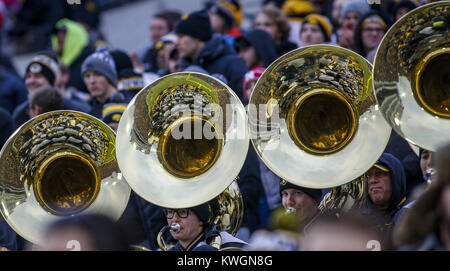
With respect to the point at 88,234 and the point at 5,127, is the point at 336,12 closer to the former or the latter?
the point at 5,127

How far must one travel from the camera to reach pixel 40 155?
14.9 ft

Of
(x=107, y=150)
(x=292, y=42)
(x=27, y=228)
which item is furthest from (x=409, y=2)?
(x=27, y=228)

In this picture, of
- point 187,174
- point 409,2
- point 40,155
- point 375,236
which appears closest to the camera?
point 375,236

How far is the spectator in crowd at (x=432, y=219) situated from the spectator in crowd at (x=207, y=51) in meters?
3.34

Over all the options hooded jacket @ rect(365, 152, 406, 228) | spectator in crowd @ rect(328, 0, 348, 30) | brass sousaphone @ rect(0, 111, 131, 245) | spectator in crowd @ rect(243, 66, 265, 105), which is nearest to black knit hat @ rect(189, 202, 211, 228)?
brass sousaphone @ rect(0, 111, 131, 245)

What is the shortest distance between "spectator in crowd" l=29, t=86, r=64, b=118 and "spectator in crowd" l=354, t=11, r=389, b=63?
86.2 inches

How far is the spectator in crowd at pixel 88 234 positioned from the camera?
2.76 m

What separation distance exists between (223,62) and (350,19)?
3.79 ft

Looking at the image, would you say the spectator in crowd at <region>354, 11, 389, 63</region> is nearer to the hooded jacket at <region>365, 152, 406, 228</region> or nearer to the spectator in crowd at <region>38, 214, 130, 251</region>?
the hooded jacket at <region>365, 152, 406, 228</region>

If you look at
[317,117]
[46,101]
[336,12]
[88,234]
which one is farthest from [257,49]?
[88,234]

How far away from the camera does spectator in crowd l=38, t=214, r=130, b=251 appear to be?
2758mm

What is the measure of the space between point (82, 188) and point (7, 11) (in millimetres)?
7270

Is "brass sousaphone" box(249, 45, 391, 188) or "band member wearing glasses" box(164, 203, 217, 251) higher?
"brass sousaphone" box(249, 45, 391, 188)
